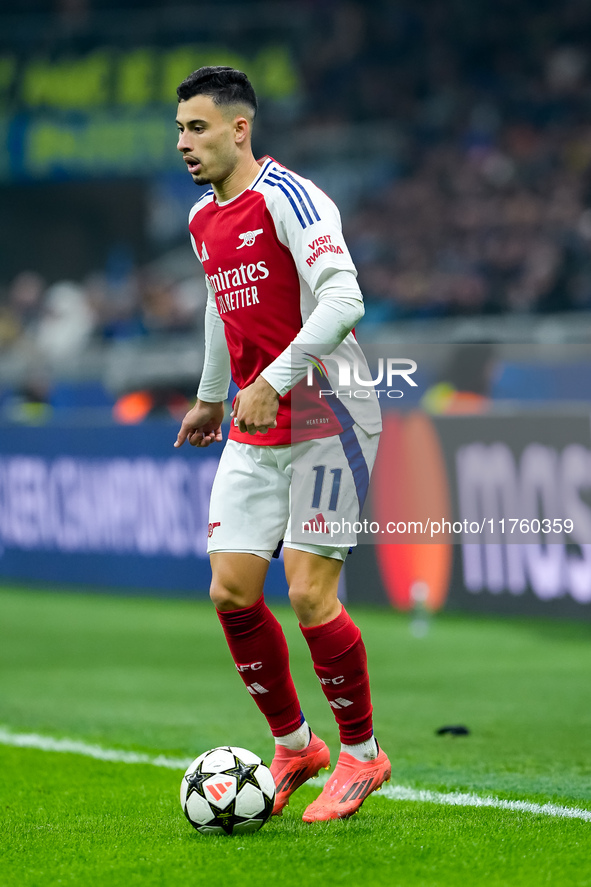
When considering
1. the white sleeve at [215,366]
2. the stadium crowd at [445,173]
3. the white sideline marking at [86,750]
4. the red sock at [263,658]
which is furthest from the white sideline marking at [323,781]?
the stadium crowd at [445,173]

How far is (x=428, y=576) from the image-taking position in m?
8.19

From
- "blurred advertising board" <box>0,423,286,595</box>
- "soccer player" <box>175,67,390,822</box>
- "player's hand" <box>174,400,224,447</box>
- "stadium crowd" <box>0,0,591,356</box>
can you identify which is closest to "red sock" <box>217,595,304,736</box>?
"soccer player" <box>175,67,390,822</box>

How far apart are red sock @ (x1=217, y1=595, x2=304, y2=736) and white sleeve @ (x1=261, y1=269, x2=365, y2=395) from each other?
0.68 metres

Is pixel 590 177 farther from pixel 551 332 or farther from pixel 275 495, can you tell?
pixel 275 495

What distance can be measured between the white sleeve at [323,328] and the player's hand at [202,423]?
69cm

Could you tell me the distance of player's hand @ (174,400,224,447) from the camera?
4.07 metres

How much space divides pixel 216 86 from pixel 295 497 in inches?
46.8

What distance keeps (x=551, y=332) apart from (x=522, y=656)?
5507mm

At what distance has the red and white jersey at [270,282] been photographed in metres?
3.54

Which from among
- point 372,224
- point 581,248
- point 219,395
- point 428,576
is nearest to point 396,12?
point 372,224

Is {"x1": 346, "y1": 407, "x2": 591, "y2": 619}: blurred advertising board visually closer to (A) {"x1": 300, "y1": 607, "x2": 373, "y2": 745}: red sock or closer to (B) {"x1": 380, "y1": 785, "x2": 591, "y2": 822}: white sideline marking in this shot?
(B) {"x1": 380, "y1": 785, "x2": 591, "y2": 822}: white sideline marking

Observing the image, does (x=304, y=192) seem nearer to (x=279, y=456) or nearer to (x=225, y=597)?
(x=279, y=456)

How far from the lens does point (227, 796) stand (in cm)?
342

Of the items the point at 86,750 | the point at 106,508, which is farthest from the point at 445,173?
the point at 86,750
